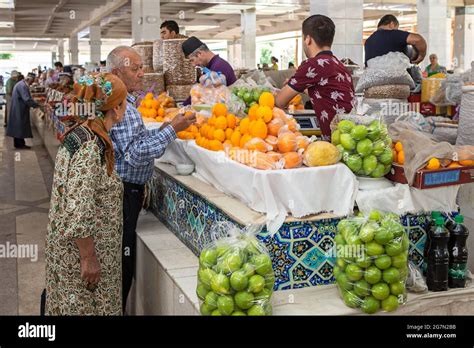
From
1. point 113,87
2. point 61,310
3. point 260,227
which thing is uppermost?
point 113,87

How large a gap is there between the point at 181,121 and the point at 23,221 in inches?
161

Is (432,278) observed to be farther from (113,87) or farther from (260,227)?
(113,87)

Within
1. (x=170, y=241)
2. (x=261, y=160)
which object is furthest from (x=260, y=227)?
(x=170, y=241)

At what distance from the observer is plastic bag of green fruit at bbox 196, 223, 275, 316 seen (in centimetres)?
234

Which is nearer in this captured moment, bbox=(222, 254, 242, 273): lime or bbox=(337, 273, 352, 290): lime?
bbox=(222, 254, 242, 273): lime

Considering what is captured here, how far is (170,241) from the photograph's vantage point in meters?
3.67

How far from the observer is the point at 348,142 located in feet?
9.14

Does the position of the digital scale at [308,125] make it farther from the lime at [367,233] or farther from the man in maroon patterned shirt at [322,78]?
the lime at [367,233]

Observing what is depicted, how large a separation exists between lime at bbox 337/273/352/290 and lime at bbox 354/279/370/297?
0.13ft

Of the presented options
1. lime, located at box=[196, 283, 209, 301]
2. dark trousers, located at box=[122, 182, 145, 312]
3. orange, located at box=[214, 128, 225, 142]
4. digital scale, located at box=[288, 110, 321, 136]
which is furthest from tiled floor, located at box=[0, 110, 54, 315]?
digital scale, located at box=[288, 110, 321, 136]

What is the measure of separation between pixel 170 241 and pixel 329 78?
1358 millimetres

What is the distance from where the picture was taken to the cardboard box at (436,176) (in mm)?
2795

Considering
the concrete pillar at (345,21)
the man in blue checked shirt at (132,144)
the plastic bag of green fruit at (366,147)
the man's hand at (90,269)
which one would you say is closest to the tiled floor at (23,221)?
the man in blue checked shirt at (132,144)

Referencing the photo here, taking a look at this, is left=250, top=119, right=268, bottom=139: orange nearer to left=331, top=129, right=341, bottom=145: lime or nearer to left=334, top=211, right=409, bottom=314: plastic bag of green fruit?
left=331, top=129, right=341, bottom=145: lime
